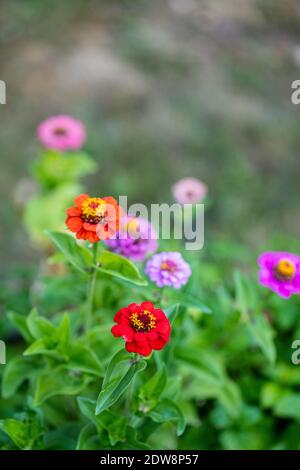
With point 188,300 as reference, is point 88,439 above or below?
below

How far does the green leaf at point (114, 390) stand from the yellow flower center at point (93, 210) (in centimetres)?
26

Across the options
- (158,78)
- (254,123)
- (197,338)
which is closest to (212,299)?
(197,338)

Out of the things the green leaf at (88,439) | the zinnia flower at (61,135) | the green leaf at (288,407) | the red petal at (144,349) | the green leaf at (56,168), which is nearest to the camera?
the red petal at (144,349)

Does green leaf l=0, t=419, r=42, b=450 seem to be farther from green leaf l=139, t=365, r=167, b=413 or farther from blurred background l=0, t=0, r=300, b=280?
blurred background l=0, t=0, r=300, b=280

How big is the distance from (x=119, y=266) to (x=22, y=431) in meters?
0.36

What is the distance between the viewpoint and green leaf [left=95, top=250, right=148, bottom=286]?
1.06m

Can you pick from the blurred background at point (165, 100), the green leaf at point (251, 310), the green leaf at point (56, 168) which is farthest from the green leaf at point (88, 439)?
the blurred background at point (165, 100)

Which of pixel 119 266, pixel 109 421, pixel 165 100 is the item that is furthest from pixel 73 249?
pixel 165 100

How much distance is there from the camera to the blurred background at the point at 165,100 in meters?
2.43

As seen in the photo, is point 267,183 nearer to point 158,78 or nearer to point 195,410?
point 158,78

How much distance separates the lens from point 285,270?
1.14 meters

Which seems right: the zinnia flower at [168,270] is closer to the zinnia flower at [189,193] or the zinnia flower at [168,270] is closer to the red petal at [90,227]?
the red petal at [90,227]

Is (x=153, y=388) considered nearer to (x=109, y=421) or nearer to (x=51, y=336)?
(x=109, y=421)

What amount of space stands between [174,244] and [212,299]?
0.18 meters
